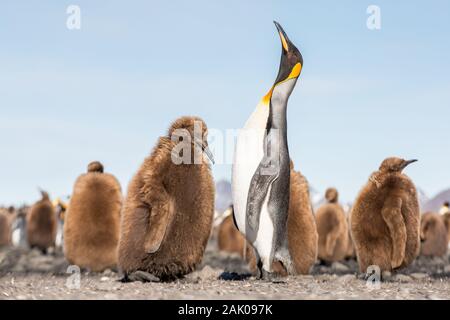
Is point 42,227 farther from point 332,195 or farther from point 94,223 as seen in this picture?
point 94,223

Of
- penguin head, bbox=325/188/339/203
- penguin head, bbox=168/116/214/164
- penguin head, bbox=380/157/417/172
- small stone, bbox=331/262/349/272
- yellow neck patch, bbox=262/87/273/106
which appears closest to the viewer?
penguin head, bbox=168/116/214/164

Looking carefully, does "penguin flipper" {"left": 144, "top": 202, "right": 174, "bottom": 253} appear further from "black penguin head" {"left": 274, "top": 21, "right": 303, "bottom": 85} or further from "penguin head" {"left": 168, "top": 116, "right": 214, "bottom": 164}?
"black penguin head" {"left": 274, "top": 21, "right": 303, "bottom": 85}

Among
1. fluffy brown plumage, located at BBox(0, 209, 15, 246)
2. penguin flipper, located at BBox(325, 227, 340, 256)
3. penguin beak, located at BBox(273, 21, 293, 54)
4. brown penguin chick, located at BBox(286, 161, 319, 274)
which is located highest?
penguin beak, located at BBox(273, 21, 293, 54)

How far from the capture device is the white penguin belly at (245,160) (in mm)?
6141

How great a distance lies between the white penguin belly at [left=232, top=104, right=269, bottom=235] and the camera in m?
6.14

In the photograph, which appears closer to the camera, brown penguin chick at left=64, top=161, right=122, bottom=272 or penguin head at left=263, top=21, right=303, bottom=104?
penguin head at left=263, top=21, right=303, bottom=104

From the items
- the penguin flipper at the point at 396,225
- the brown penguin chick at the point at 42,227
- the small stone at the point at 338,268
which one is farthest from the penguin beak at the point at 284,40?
the brown penguin chick at the point at 42,227

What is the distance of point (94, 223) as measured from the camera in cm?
841

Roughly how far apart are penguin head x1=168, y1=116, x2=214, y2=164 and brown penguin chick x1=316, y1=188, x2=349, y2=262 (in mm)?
6427

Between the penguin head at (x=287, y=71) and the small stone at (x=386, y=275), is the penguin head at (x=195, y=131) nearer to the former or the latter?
the penguin head at (x=287, y=71)

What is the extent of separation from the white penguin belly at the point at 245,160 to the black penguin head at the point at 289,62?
381mm

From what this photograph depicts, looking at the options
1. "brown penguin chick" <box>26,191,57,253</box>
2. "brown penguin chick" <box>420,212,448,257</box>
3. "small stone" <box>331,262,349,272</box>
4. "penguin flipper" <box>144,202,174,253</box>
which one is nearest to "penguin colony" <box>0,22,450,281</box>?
"penguin flipper" <box>144,202,174,253</box>

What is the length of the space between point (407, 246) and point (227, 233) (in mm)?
8528

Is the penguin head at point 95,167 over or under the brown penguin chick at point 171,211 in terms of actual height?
over
